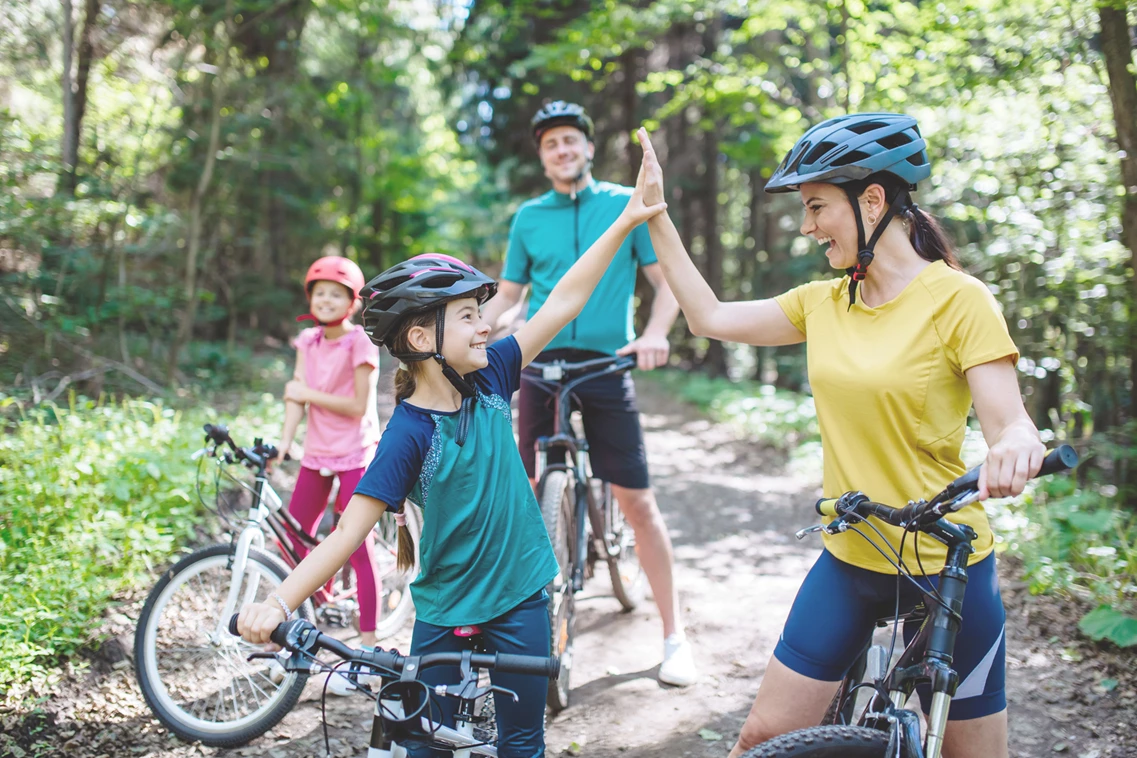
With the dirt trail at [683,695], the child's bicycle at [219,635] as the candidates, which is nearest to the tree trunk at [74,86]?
the child's bicycle at [219,635]

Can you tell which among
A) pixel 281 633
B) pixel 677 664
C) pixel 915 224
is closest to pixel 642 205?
pixel 915 224

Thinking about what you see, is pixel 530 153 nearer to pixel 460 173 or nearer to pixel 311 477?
pixel 460 173

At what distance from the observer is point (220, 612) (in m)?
3.96

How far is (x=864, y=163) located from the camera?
2291mm

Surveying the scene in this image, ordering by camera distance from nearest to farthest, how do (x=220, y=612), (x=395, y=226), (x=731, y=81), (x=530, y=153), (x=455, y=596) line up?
(x=455, y=596) → (x=220, y=612) → (x=731, y=81) → (x=530, y=153) → (x=395, y=226)

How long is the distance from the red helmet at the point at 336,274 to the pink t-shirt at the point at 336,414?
0.78 ft

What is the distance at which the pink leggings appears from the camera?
4086mm

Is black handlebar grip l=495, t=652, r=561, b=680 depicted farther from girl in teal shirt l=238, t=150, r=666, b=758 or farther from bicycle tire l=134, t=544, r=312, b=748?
bicycle tire l=134, t=544, r=312, b=748

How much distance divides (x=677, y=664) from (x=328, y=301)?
8.66 feet

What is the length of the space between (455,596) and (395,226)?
21.7m

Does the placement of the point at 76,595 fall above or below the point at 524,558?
below

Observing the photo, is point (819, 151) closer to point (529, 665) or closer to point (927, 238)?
point (927, 238)

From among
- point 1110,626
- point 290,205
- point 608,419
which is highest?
point 290,205

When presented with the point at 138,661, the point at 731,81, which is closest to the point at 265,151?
the point at 731,81
